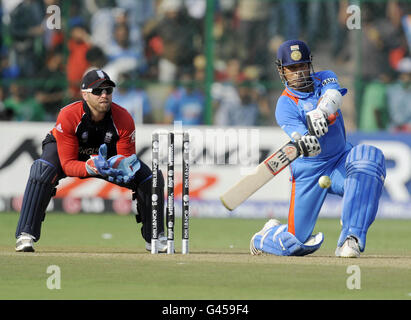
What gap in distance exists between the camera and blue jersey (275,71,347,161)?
9.81 meters

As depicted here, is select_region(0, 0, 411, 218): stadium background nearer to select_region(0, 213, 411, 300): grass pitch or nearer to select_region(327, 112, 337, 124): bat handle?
select_region(0, 213, 411, 300): grass pitch

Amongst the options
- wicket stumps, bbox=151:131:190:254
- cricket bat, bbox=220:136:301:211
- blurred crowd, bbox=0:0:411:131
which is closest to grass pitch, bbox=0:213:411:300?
wicket stumps, bbox=151:131:190:254

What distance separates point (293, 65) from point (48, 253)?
3034 mm

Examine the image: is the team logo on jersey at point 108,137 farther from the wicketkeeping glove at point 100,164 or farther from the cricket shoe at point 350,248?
the cricket shoe at point 350,248

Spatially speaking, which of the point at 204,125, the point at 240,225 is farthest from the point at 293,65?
the point at 204,125

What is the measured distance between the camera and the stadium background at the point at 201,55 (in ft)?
58.8

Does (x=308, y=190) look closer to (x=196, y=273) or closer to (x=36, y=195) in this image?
(x=196, y=273)

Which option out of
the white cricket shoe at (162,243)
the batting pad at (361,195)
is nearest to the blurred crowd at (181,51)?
the white cricket shoe at (162,243)

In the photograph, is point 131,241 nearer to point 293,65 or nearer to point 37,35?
point 293,65

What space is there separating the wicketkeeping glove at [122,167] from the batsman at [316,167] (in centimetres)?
150

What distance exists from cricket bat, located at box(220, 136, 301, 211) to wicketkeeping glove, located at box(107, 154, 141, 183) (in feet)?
3.00

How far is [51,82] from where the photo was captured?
18109mm

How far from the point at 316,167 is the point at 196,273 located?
2.11 meters

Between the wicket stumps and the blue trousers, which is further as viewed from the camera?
the blue trousers
